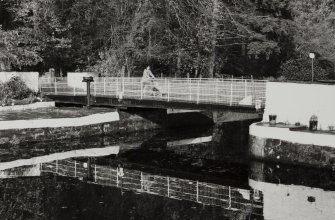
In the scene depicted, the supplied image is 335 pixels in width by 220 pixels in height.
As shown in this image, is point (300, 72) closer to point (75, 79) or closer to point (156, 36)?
point (156, 36)

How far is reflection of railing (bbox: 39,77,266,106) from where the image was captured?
29.6 metres

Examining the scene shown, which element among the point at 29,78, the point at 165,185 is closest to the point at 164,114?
the point at 29,78

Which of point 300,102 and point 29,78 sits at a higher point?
point 29,78

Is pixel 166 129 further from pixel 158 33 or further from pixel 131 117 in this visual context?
pixel 158 33

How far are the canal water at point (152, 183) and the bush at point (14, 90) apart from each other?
603 cm

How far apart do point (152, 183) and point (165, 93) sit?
1065 centimetres

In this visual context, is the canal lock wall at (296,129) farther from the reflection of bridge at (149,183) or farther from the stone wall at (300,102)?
the reflection of bridge at (149,183)

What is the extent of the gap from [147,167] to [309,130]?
674cm

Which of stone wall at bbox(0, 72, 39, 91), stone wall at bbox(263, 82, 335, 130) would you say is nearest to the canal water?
stone wall at bbox(263, 82, 335, 130)

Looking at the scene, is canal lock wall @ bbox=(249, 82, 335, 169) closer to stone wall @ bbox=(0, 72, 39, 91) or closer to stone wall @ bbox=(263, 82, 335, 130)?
stone wall @ bbox=(263, 82, 335, 130)

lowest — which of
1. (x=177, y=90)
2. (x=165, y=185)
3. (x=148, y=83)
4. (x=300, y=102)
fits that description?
(x=165, y=185)

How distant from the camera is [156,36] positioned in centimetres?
4222

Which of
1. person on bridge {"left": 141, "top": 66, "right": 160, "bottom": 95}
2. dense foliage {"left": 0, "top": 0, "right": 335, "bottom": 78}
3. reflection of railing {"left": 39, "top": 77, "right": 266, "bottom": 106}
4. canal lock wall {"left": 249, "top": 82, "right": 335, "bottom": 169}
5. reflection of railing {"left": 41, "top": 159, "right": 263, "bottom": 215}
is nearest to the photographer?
reflection of railing {"left": 41, "top": 159, "right": 263, "bottom": 215}

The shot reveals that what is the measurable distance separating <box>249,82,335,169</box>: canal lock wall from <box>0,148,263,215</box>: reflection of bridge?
349 centimetres
